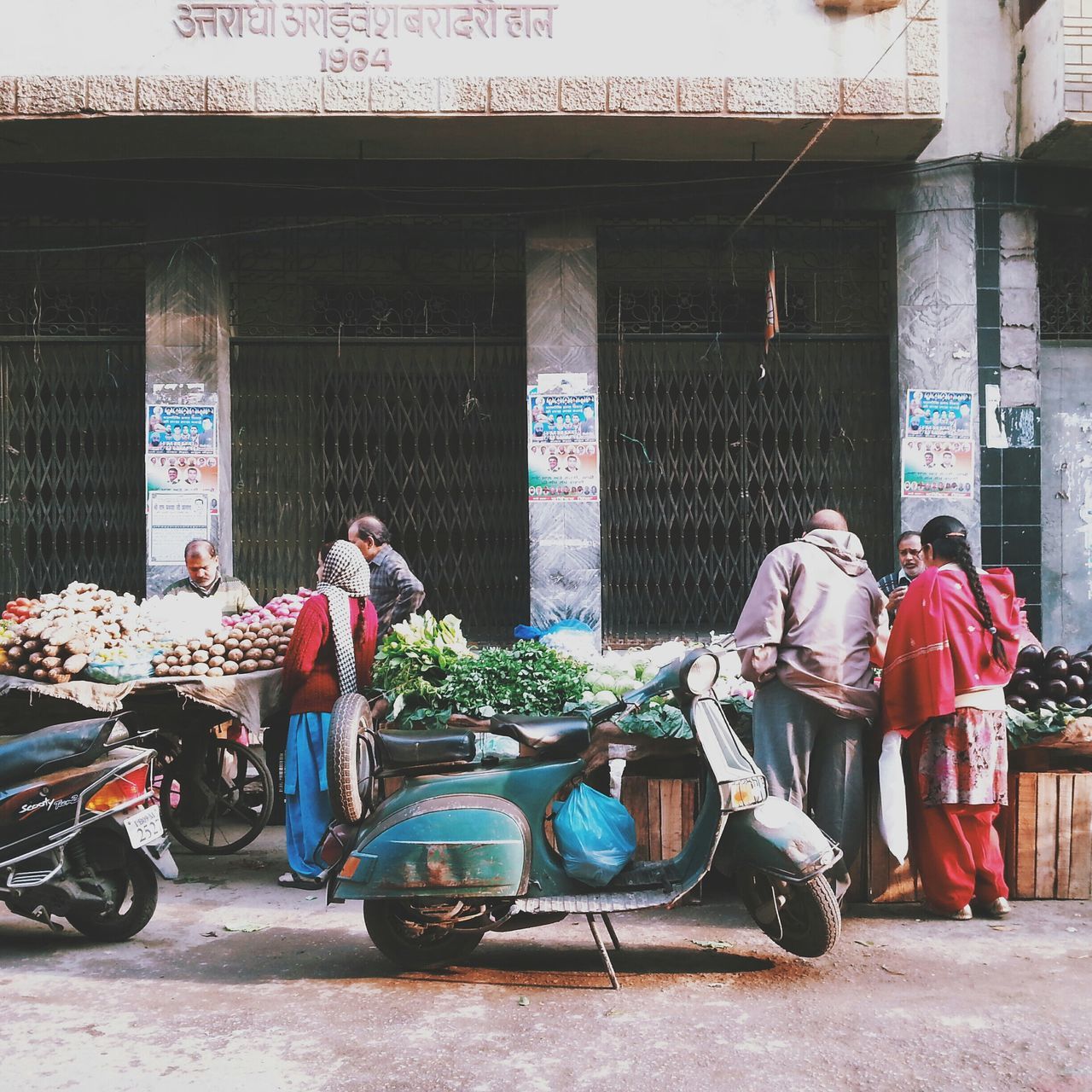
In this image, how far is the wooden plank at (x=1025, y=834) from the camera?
551 cm

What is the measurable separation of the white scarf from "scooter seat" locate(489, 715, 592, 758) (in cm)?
159

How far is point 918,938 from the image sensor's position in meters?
4.94

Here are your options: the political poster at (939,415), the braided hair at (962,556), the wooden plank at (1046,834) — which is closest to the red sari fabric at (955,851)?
the wooden plank at (1046,834)

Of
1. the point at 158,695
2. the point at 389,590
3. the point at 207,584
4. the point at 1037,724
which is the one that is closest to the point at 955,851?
the point at 1037,724

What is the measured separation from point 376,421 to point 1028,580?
5.59 meters

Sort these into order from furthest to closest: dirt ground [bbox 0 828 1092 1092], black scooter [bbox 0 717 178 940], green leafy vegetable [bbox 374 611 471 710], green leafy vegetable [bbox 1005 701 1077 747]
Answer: green leafy vegetable [bbox 374 611 471 710]
green leafy vegetable [bbox 1005 701 1077 747]
black scooter [bbox 0 717 178 940]
dirt ground [bbox 0 828 1092 1092]

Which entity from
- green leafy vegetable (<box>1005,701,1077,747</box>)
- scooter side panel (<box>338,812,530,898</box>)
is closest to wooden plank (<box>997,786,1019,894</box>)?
green leafy vegetable (<box>1005,701,1077,747</box>)

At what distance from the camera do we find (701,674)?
441 centimetres

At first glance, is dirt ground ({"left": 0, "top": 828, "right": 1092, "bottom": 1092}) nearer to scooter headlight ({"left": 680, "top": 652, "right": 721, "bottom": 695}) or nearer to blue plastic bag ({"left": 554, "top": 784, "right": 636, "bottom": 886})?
blue plastic bag ({"left": 554, "top": 784, "right": 636, "bottom": 886})

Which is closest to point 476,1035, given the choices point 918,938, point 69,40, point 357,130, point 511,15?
point 918,938

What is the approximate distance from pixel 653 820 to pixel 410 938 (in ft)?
4.99

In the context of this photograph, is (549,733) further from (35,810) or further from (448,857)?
(35,810)

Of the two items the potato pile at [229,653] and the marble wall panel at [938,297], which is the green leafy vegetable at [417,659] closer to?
the potato pile at [229,653]

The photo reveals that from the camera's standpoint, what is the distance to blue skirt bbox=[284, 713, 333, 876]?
5.88 meters
